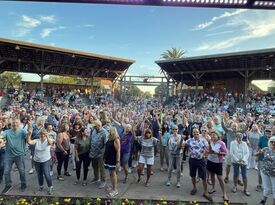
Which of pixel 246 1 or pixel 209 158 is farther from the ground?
pixel 246 1

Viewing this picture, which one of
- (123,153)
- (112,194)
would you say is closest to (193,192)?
(112,194)

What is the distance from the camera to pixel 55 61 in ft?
79.5

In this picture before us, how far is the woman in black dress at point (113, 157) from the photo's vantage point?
638 cm

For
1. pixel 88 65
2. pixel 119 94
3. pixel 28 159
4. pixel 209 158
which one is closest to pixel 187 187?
pixel 209 158

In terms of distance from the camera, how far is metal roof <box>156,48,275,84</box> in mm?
20791

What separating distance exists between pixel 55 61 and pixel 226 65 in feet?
50.3

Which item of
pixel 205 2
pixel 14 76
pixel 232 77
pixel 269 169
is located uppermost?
pixel 14 76

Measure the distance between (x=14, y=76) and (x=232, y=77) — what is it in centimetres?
4236

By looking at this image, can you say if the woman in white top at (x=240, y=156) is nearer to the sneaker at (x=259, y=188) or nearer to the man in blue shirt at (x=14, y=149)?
the sneaker at (x=259, y=188)

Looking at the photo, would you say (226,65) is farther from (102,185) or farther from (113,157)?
(113,157)

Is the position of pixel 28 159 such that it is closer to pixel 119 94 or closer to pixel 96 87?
pixel 119 94

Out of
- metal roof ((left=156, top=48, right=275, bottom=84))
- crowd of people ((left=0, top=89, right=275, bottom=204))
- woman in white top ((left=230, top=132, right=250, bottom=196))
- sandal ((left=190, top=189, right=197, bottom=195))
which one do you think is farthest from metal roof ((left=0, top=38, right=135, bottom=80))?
woman in white top ((left=230, top=132, right=250, bottom=196))

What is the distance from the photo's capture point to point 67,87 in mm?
30891

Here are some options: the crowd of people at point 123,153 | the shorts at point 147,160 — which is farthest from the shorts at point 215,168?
the shorts at point 147,160
